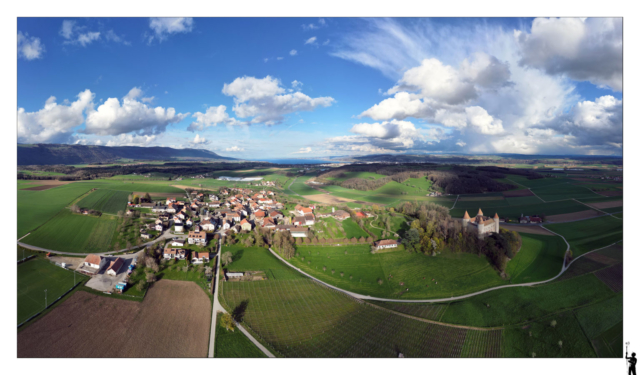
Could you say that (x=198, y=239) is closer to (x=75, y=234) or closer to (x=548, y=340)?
(x=75, y=234)

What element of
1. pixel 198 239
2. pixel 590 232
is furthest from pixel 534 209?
pixel 198 239

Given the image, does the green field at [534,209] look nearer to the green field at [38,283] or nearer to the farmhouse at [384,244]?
the farmhouse at [384,244]

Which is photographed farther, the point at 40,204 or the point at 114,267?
the point at 40,204

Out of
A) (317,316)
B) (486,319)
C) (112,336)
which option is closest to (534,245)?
(486,319)

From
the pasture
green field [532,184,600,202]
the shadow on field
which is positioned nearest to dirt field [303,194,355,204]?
the pasture

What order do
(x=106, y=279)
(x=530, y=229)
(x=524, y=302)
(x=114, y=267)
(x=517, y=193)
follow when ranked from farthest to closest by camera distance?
1. (x=517, y=193)
2. (x=530, y=229)
3. (x=114, y=267)
4. (x=106, y=279)
5. (x=524, y=302)

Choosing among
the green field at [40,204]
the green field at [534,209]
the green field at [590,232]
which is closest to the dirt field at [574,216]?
the green field at [534,209]

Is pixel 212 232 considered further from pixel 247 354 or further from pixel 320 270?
pixel 247 354

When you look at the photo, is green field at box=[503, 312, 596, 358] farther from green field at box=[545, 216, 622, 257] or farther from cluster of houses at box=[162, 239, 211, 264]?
cluster of houses at box=[162, 239, 211, 264]
